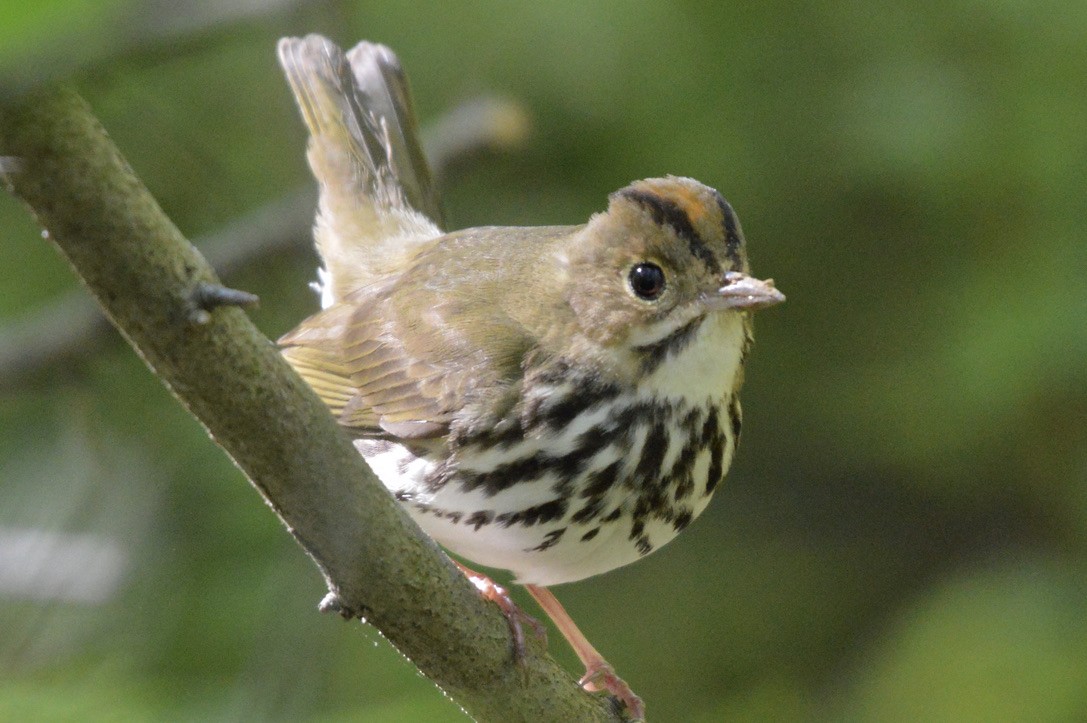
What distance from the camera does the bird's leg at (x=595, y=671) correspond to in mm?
2453

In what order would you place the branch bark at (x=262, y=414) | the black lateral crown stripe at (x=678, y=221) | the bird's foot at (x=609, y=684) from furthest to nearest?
1. the bird's foot at (x=609, y=684)
2. the black lateral crown stripe at (x=678, y=221)
3. the branch bark at (x=262, y=414)

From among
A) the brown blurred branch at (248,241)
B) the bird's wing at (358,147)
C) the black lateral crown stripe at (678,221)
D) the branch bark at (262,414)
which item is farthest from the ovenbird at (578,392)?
the brown blurred branch at (248,241)

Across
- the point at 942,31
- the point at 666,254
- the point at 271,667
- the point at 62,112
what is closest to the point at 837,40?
the point at 942,31

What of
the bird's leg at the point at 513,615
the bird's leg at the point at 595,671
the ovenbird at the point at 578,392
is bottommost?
the bird's leg at the point at 595,671

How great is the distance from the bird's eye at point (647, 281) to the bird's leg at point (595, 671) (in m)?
0.77

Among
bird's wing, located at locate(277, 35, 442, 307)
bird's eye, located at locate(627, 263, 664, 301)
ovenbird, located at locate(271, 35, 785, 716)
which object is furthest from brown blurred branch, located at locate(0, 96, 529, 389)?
bird's eye, located at locate(627, 263, 664, 301)

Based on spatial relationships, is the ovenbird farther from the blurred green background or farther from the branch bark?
the blurred green background

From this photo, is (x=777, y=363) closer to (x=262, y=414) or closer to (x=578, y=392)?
(x=578, y=392)

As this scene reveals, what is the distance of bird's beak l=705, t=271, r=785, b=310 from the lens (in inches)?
79.0

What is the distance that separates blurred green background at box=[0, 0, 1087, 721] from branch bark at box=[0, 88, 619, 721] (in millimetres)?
1013

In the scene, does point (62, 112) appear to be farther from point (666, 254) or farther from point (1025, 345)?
point (1025, 345)

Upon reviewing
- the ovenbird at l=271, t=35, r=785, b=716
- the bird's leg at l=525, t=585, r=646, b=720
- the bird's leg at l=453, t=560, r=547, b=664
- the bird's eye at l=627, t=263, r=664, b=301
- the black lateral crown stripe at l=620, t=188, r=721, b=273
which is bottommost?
the bird's leg at l=525, t=585, r=646, b=720

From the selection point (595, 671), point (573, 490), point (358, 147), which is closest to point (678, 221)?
point (573, 490)

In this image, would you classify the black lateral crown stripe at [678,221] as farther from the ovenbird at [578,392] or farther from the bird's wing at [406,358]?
the bird's wing at [406,358]
